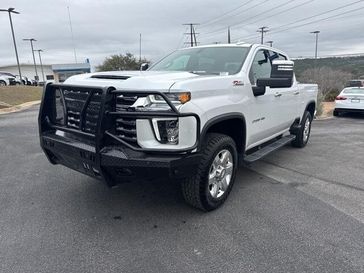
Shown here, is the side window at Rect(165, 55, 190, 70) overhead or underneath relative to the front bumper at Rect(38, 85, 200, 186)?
overhead

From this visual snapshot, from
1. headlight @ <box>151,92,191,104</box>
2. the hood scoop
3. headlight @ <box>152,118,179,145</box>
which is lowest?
headlight @ <box>152,118,179,145</box>

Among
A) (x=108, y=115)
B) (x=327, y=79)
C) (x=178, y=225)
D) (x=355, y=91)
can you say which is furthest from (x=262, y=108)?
(x=327, y=79)

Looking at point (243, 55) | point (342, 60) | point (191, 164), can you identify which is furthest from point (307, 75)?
point (191, 164)

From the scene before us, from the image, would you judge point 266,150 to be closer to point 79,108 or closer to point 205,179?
point 205,179

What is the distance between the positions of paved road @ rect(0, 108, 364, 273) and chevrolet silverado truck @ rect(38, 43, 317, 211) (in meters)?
0.46

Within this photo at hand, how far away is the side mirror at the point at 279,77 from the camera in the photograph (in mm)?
4094

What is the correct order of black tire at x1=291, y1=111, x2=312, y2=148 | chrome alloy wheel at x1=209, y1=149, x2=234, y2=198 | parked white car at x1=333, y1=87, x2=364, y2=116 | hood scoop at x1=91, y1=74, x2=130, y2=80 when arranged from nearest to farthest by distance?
hood scoop at x1=91, y1=74, x2=130, y2=80 < chrome alloy wheel at x1=209, y1=149, x2=234, y2=198 < black tire at x1=291, y1=111, x2=312, y2=148 < parked white car at x1=333, y1=87, x2=364, y2=116

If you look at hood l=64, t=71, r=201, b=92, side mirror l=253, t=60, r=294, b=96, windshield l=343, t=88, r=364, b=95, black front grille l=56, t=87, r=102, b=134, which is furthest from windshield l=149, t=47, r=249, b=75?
windshield l=343, t=88, r=364, b=95

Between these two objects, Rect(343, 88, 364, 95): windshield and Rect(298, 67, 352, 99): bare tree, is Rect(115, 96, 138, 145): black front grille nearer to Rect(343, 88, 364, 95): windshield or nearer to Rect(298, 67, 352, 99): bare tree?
Rect(343, 88, 364, 95): windshield

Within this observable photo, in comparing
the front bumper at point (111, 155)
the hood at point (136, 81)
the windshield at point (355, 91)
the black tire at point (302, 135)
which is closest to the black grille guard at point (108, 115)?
the front bumper at point (111, 155)

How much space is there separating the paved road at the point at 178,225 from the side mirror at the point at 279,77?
1.44 metres

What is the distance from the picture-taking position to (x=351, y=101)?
13070 mm

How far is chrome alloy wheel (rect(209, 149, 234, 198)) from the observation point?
3801 mm

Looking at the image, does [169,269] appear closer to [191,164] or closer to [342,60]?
[191,164]
